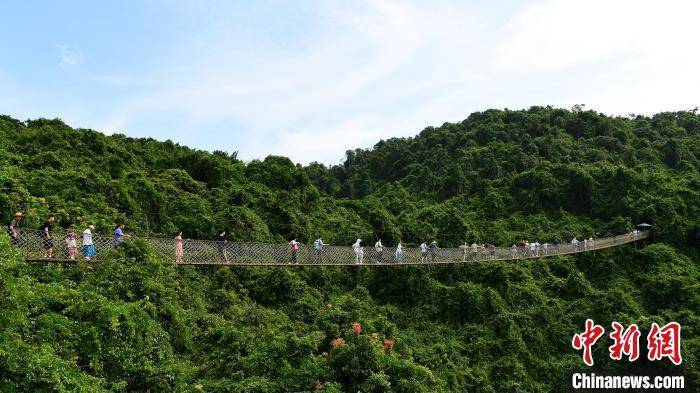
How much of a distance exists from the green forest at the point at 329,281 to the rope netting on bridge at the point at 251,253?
1.41 feet

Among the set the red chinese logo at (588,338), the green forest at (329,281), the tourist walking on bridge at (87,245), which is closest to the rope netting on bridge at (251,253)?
the tourist walking on bridge at (87,245)

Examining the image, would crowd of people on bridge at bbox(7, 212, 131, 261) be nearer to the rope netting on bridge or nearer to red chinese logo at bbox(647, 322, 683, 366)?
the rope netting on bridge

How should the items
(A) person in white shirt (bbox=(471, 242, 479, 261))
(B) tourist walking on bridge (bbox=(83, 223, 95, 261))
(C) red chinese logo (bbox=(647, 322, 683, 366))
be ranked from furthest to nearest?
(A) person in white shirt (bbox=(471, 242, 479, 261))
(C) red chinese logo (bbox=(647, 322, 683, 366))
(B) tourist walking on bridge (bbox=(83, 223, 95, 261))

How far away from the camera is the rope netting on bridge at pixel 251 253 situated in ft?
29.9

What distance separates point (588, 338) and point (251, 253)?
12.8 m

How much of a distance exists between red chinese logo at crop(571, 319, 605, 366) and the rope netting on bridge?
3.56 meters

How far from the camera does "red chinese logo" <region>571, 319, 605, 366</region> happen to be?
17.7 m

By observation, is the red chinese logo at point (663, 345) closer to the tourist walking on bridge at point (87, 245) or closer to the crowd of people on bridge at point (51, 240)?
the crowd of people on bridge at point (51, 240)

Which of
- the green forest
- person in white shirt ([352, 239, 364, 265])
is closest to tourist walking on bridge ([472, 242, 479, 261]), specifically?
the green forest

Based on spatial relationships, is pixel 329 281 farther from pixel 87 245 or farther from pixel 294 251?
pixel 87 245

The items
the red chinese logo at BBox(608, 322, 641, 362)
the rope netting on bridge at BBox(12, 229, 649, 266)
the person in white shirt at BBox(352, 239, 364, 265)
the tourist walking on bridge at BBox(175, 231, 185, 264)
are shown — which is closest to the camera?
the rope netting on bridge at BBox(12, 229, 649, 266)

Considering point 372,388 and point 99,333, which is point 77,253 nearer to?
point 99,333

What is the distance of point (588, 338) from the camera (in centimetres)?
1800

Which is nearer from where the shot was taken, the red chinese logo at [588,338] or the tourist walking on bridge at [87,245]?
the tourist walking on bridge at [87,245]
